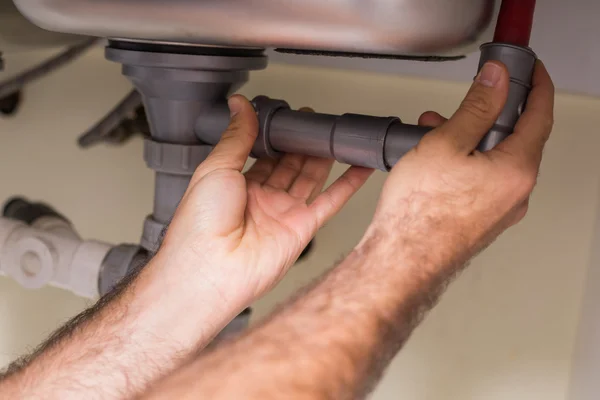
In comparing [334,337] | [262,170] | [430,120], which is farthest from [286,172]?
[334,337]

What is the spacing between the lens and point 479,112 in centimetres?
39

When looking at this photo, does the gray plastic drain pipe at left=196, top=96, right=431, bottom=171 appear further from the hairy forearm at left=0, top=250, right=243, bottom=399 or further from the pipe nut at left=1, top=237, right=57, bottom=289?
the pipe nut at left=1, top=237, right=57, bottom=289

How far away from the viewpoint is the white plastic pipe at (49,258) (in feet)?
2.06

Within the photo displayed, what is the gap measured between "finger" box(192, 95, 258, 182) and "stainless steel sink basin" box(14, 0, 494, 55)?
0.08m

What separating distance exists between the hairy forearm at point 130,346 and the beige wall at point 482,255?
144mm

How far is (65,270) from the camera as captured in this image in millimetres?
646

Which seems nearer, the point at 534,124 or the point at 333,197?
the point at 534,124

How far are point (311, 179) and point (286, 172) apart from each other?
0.02 meters

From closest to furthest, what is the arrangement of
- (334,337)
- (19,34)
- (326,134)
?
(334,337)
(326,134)
(19,34)

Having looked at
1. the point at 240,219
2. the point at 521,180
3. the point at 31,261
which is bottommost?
the point at 31,261

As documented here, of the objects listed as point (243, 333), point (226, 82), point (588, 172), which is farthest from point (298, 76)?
point (243, 333)

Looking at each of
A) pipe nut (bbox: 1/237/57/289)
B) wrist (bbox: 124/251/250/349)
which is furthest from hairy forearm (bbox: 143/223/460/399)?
pipe nut (bbox: 1/237/57/289)

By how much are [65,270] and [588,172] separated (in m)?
0.56

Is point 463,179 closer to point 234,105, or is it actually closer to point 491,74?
point 491,74
